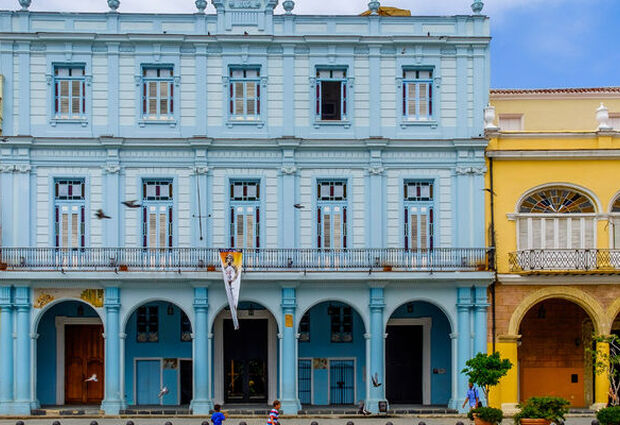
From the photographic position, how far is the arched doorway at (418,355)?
32.1 m

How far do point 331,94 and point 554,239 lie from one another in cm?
801

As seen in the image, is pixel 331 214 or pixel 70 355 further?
pixel 70 355

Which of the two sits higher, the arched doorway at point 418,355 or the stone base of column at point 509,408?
the arched doorway at point 418,355

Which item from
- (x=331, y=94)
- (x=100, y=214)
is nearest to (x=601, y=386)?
(x=331, y=94)

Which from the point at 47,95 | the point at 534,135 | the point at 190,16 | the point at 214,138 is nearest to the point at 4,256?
the point at 47,95

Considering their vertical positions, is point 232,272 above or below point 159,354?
above

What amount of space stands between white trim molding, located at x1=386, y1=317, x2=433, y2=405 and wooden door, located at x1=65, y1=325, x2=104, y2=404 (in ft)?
29.9

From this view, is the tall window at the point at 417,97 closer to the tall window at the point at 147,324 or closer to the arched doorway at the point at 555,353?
the arched doorway at the point at 555,353

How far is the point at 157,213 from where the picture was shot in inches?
1213

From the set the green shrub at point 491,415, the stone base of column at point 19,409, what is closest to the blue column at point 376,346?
the green shrub at point 491,415

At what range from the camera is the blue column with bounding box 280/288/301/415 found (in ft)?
99.3

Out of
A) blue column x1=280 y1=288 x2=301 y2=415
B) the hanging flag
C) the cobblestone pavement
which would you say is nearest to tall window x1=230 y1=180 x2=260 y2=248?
the hanging flag

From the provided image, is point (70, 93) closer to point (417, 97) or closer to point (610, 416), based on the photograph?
point (417, 97)

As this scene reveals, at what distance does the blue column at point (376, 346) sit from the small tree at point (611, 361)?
597cm
